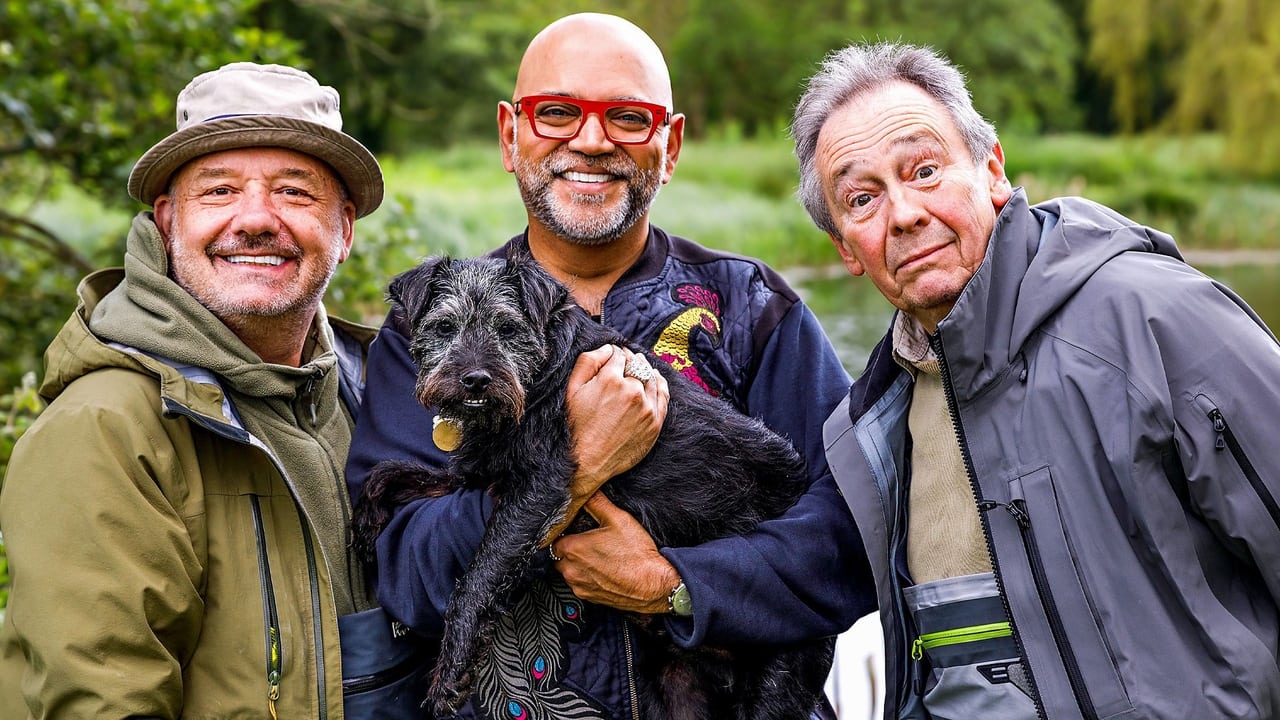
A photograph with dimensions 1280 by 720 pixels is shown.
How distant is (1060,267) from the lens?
246cm

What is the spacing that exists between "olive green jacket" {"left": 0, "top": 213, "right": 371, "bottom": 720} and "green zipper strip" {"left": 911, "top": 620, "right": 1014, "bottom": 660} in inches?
59.2

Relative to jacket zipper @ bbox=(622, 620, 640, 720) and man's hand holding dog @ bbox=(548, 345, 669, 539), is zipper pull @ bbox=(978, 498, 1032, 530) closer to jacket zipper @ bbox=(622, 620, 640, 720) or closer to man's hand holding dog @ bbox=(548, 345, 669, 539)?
man's hand holding dog @ bbox=(548, 345, 669, 539)

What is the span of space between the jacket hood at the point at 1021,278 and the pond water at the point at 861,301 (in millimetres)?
4401

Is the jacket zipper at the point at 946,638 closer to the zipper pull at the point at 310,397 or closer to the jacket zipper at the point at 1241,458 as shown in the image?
the jacket zipper at the point at 1241,458

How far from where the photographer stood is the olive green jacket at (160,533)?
232cm

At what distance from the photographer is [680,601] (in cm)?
280

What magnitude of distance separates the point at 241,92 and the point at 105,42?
377cm

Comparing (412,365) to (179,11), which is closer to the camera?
(412,365)

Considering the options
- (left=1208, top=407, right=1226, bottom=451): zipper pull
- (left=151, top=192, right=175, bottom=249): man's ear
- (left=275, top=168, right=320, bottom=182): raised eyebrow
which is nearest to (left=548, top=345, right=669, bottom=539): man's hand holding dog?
(left=275, top=168, right=320, bottom=182): raised eyebrow

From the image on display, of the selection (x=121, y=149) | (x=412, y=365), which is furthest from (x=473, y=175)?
(x=412, y=365)

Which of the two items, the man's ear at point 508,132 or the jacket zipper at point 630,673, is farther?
the man's ear at point 508,132

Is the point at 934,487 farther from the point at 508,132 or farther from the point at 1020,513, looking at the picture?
the point at 508,132

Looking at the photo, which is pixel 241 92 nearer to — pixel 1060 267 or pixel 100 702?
pixel 100 702

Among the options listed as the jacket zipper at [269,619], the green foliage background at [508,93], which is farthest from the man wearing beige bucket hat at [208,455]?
the green foliage background at [508,93]
